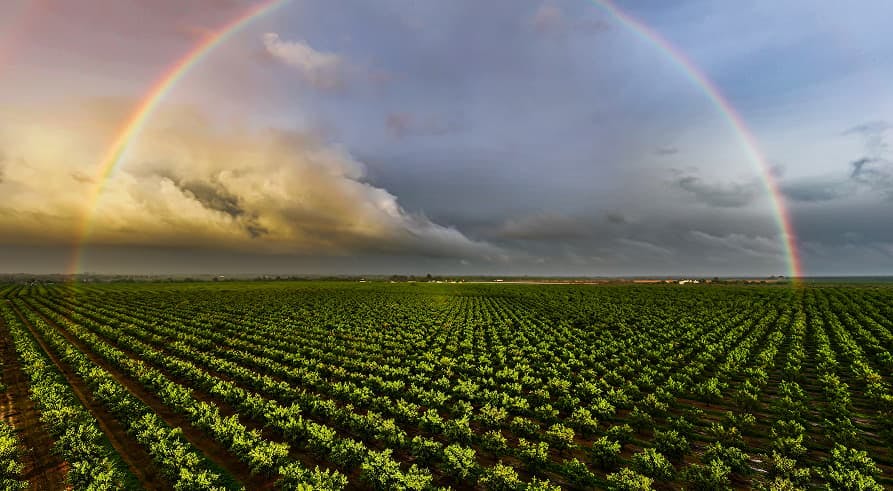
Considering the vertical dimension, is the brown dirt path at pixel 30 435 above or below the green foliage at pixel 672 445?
below

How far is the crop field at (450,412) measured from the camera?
15.6 metres

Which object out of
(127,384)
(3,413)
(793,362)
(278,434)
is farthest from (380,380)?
(793,362)

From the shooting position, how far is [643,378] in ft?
93.7

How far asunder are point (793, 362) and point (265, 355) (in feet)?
160

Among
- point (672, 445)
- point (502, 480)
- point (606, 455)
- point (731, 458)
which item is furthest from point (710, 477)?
point (502, 480)

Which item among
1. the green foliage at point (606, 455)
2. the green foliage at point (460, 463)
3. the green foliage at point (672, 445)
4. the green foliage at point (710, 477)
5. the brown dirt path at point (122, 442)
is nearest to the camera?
the green foliage at point (710, 477)

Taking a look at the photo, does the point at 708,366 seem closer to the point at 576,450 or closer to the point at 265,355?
the point at 576,450

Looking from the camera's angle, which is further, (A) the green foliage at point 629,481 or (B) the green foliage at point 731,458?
(B) the green foliage at point 731,458

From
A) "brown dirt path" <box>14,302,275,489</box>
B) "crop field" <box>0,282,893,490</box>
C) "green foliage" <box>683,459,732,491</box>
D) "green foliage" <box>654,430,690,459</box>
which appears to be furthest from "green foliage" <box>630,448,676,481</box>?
"brown dirt path" <box>14,302,275,489</box>

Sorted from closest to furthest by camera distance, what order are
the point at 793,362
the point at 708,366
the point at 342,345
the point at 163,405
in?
1. the point at 163,405
2. the point at 793,362
3. the point at 708,366
4. the point at 342,345

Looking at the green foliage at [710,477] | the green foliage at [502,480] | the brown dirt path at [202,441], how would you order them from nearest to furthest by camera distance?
the green foliage at [710,477] → the green foliage at [502,480] → the brown dirt path at [202,441]

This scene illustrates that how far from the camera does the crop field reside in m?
15.6

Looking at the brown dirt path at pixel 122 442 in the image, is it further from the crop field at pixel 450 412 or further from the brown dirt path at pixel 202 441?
the brown dirt path at pixel 202 441

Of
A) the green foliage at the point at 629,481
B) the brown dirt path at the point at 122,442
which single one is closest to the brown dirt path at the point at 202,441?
the brown dirt path at the point at 122,442
